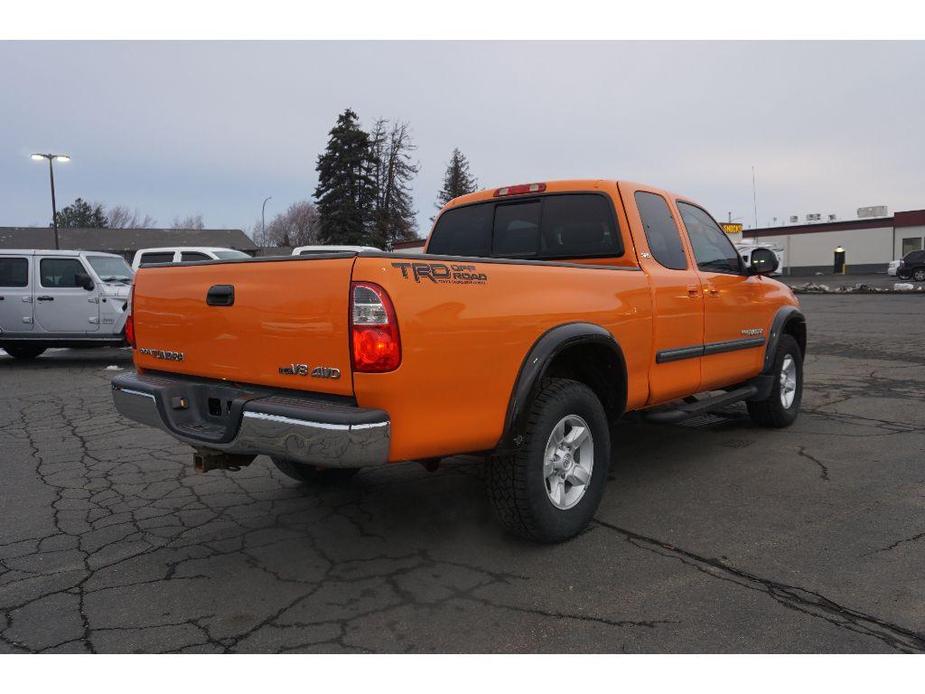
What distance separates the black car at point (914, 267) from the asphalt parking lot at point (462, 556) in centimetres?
3594

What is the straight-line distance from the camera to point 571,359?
3988 millimetres

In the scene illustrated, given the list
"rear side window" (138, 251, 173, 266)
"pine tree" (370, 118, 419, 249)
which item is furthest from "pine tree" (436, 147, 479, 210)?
"rear side window" (138, 251, 173, 266)

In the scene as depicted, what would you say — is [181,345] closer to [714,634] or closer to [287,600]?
[287,600]

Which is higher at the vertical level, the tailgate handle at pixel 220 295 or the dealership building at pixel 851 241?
the dealership building at pixel 851 241


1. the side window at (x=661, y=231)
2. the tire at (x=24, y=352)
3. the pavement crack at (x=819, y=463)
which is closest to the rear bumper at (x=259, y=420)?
the side window at (x=661, y=231)

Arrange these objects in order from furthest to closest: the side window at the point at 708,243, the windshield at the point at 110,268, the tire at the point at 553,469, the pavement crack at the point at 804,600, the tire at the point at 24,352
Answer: the tire at the point at 24,352, the windshield at the point at 110,268, the side window at the point at 708,243, the tire at the point at 553,469, the pavement crack at the point at 804,600

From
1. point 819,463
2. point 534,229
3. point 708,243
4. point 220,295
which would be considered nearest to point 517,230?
point 534,229

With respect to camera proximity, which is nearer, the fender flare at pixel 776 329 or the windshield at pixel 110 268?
the fender flare at pixel 776 329

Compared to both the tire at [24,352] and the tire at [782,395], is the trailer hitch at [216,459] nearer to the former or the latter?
the tire at [782,395]

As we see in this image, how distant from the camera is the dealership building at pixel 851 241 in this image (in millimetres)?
49156

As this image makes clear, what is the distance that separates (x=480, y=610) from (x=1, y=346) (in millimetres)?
12310

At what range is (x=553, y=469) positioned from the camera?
147 inches

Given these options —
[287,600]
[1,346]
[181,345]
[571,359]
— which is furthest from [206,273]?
[1,346]

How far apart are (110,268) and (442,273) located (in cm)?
1171
